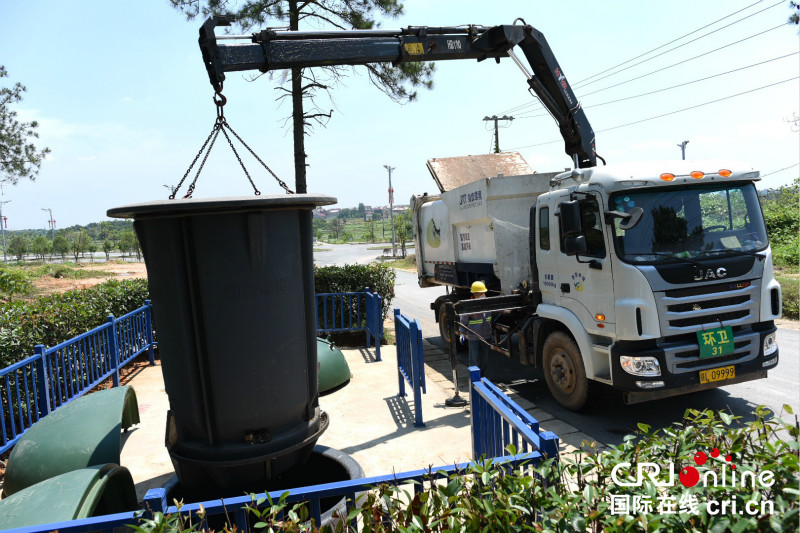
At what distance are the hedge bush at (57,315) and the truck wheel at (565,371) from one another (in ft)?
20.6

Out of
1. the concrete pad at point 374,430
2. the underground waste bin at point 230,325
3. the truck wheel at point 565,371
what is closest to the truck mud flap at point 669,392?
the truck wheel at point 565,371

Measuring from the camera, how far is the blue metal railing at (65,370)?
5281 millimetres

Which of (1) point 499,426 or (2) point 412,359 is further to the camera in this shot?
(2) point 412,359

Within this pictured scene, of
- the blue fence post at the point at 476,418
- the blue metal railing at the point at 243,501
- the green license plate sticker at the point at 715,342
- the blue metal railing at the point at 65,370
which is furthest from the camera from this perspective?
the blue metal railing at the point at 65,370

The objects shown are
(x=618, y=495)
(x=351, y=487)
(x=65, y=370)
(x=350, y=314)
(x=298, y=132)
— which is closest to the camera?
(x=618, y=495)

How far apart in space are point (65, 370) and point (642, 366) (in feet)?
21.1

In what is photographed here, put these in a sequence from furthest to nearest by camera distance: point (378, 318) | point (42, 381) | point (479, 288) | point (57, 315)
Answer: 1. point (378, 318)
2. point (479, 288)
3. point (57, 315)
4. point (42, 381)

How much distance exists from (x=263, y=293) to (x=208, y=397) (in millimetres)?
654

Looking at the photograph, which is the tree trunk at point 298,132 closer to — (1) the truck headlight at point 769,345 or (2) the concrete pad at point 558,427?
(2) the concrete pad at point 558,427

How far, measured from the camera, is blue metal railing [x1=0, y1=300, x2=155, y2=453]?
5.28 meters

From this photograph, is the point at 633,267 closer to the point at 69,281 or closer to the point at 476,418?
the point at 476,418

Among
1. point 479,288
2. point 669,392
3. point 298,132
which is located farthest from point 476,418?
point 298,132

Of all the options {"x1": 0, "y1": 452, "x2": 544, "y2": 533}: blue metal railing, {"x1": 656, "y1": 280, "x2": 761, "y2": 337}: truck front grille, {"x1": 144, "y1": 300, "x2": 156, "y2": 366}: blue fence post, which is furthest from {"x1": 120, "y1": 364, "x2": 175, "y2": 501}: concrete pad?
{"x1": 656, "y1": 280, "x2": 761, "y2": 337}: truck front grille

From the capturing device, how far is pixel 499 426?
302 cm
